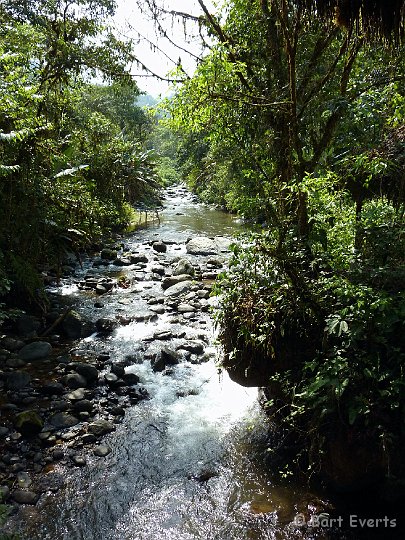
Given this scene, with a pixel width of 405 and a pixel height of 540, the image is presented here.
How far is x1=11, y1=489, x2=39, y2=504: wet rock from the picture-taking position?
405 centimetres

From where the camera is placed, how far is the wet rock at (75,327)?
769 cm

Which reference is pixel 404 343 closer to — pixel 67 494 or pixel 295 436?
pixel 295 436

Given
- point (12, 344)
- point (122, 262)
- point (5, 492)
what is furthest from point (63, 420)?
point (122, 262)

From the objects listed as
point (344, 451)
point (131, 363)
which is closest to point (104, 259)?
point (131, 363)

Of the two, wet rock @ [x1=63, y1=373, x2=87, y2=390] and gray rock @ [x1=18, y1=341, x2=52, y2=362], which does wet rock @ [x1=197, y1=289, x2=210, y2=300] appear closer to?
gray rock @ [x1=18, y1=341, x2=52, y2=362]

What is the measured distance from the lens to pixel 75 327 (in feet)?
25.5

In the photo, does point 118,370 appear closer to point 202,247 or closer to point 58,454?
point 58,454

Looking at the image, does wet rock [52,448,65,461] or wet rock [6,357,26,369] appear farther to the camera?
wet rock [6,357,26,369]

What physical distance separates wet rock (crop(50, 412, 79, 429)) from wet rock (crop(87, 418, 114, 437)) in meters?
0.25

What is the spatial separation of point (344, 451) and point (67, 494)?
9.26 feet

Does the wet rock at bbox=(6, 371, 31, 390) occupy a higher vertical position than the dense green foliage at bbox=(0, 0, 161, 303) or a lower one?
lower

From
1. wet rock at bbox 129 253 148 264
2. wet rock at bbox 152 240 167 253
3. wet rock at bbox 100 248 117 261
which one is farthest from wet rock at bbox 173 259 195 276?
wet rock at bbox 152 240 167 253

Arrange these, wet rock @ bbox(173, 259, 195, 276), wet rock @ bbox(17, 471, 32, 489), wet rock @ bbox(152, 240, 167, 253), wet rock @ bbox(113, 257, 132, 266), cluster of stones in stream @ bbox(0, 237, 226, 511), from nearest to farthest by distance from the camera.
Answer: wet rock @ bbox(17, 471, 32, 489) < cluster of stones in stream @ bbox(0, 237, 226, 511) < wet rock @ bbox(173, 259, 195, 276) < wet rock @ bbox(113, 257, 132, 266) < wet rock @ bbox(152, 240, 167, 253)

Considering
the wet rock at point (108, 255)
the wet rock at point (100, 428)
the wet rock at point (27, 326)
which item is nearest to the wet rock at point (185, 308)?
the wet rock at point (27, 326)
